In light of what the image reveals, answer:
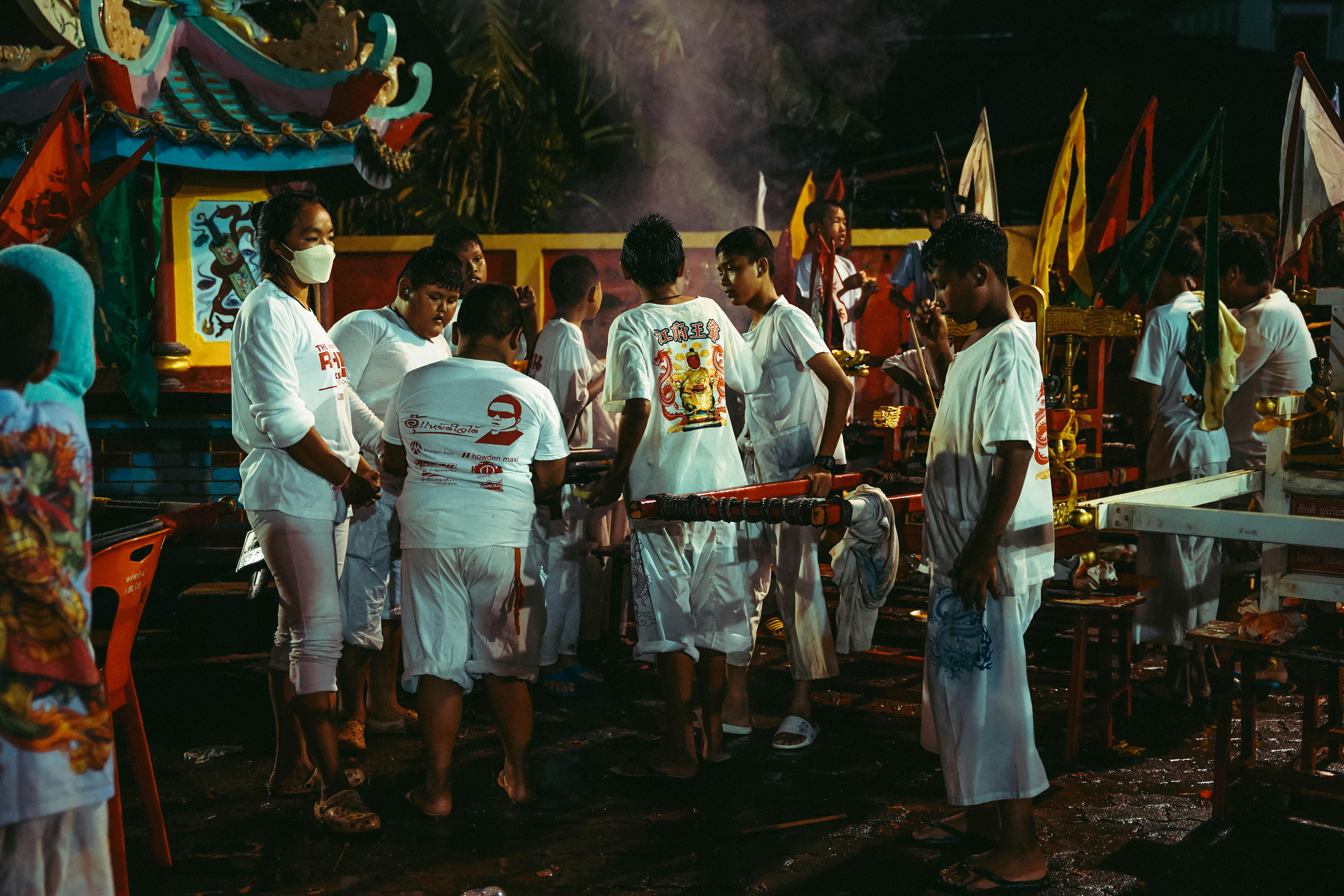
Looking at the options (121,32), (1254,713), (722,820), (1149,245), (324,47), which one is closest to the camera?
(722,820)

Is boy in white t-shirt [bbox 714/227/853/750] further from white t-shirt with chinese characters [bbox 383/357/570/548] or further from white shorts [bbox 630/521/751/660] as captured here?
white t-shirt with chinese characters [bbox 383/357/570/548]

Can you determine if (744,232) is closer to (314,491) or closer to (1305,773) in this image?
(314,491)

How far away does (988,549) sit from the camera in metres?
3.68

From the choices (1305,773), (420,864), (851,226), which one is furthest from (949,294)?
(851,226)

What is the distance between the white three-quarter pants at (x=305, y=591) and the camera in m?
4.33

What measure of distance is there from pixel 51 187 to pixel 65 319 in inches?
115

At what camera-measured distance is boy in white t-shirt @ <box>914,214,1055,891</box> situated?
3695 millimetres

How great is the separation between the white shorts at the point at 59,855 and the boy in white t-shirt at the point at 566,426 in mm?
3734

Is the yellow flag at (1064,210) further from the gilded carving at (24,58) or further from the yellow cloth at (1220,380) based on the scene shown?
the gilded carving at (24,58)

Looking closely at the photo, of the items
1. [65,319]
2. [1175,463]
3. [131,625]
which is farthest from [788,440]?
[65,319]

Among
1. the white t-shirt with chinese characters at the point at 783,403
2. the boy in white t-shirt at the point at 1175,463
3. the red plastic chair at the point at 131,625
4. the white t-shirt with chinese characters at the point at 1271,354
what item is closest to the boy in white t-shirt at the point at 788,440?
the white t-shirt with chinese characters at the point at 783,403

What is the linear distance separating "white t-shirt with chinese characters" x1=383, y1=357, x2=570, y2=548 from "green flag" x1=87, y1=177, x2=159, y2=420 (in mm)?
2667

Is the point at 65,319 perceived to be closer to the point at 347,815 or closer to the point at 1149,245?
the point at 347,815

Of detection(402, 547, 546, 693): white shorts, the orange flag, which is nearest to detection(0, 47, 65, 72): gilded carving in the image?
the orange flag
